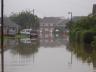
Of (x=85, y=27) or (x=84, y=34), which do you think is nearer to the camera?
(x=84, y=34)

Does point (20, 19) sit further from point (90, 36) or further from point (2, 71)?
point (2, 71)

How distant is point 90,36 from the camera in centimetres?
4462

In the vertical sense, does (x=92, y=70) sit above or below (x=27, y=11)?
below

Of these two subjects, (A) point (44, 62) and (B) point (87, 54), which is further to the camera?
(B) point (87, 54)

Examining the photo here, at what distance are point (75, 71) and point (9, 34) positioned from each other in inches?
2498

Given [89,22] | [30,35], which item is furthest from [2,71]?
[30,35]

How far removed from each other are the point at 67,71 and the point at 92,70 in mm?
1233

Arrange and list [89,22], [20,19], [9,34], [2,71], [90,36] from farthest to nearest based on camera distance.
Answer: [20,19]
[9,34]
[89,22]
[90,36]
[2,71]

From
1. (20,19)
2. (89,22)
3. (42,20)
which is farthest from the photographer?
(42,20)

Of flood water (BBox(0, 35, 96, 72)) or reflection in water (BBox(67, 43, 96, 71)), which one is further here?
reflection in water (BBox(67, 43, 96, 71))

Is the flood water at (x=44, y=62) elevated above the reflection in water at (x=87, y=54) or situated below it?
below

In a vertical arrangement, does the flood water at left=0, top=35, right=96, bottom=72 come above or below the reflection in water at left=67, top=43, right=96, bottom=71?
below

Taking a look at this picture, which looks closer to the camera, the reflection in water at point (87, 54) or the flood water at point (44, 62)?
the flood water at point (44, 62)

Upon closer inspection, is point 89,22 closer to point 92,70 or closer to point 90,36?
point 90,36
